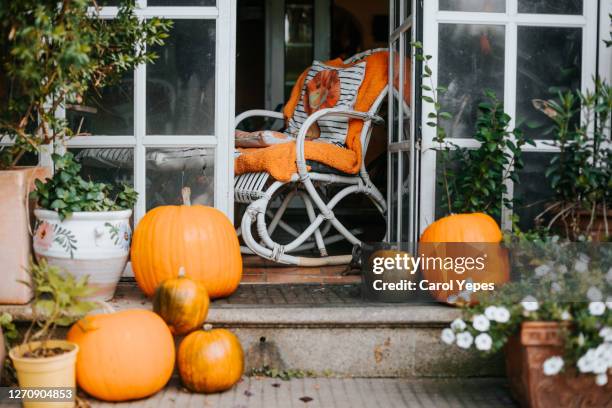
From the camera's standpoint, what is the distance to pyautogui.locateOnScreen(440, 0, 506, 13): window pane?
127 inches

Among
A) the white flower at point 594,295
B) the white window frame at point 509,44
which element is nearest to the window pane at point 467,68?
the white window frame at point 509,44

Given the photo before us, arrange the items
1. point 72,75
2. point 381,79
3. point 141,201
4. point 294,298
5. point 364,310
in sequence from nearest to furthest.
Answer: point 72,75 < point 364,310 < point 294,298 < point 141,201 < point 381,79

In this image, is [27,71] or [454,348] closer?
[27,71]

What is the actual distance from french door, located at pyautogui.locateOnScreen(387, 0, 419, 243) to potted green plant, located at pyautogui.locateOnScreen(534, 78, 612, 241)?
59 centimetres

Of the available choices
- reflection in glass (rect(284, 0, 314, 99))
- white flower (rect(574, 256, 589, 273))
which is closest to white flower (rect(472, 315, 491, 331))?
white flower (rect(574, 256, 589, 273))

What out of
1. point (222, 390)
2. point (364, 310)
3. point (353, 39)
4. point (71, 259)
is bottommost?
point (222, 390)

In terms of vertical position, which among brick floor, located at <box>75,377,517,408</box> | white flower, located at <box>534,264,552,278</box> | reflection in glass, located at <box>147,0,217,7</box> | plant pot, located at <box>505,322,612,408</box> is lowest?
brick floor, located at <box>75,377,517,408</box>

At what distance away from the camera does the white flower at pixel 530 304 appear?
2361mm

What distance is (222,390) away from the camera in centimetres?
254

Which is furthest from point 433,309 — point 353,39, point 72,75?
point 353,39

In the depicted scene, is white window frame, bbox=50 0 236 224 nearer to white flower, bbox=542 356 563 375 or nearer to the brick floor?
the brick floor

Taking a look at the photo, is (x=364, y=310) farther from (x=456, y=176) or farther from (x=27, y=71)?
(x=27, y=71)

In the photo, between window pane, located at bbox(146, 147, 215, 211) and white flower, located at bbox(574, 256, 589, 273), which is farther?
window pane, located at bbox(146, 147, 215, 211)

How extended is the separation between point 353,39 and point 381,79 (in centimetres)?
243
